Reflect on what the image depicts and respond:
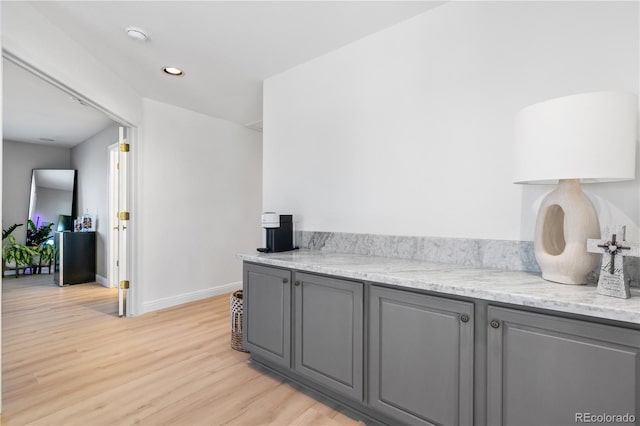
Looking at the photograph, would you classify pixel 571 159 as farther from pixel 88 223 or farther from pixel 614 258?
pixel 88 223

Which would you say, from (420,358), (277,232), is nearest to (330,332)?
(420,358)

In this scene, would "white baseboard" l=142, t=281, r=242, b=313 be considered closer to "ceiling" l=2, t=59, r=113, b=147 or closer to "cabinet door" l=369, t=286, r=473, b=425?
"ceiling" l=2, t=59, r=113, b=147

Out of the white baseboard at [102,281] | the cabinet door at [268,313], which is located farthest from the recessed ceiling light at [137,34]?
the white baseboard at [102,281]

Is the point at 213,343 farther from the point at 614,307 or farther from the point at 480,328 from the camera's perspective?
the point at 614,307

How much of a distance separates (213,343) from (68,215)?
16.2ft

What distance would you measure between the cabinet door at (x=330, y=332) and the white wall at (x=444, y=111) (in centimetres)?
64

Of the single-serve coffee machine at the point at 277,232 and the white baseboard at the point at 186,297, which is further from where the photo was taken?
the white baseboard at the point at 186,297

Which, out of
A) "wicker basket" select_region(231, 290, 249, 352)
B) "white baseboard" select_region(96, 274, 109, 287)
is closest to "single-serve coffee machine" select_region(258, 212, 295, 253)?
"wicker basket" select_region(231, 290, 249, 352)

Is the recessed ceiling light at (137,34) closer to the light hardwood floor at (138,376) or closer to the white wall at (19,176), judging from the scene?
the light hardwood floor at (138,376)

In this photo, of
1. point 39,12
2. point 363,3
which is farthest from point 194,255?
point 363,3

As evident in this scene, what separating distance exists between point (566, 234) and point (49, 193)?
7687mm

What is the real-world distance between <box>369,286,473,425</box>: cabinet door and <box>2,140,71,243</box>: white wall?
7.22m

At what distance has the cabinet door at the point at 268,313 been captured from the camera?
206 cm

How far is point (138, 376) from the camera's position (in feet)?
7.28
